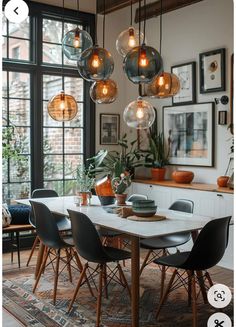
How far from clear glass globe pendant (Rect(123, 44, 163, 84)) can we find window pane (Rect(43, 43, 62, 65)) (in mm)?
3309

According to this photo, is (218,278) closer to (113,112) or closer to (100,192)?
(100,192)

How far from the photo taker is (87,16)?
664 cm

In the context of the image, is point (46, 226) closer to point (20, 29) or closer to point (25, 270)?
point (25, 270)

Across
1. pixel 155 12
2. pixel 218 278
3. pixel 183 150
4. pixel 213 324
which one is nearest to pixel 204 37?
pixel 155 12

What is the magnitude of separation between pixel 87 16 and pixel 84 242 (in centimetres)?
422

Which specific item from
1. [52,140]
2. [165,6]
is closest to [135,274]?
[52,140]

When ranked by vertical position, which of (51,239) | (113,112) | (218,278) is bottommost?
(218,278)

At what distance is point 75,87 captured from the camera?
6.68 meters

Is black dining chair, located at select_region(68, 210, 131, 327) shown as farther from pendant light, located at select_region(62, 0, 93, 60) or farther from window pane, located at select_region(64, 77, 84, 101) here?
window pane, located at select_region(64, 77, 84, 101)

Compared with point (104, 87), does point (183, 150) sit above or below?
below

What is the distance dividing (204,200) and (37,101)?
270 cm

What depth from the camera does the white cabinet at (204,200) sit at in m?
4.98

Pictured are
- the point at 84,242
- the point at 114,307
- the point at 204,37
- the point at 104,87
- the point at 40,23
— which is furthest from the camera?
the point at 40,23

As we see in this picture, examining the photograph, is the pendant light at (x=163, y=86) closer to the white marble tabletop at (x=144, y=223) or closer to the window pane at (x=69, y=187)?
the white marble tabletop at (x=144, y=223)
